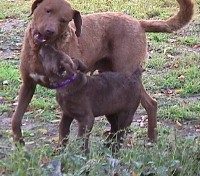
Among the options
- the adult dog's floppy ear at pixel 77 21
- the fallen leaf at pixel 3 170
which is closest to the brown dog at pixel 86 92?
the adult dog's floppy ear at pixel 77 21

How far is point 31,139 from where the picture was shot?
770 centimetres

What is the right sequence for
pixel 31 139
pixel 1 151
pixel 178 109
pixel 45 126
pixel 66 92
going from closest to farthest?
pixel 1 151 < pixel 66 92 < pixel 31 139 < pixel 45 126 < pixel 178 109

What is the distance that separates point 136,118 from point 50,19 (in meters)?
2.35

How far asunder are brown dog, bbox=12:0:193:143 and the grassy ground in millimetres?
578

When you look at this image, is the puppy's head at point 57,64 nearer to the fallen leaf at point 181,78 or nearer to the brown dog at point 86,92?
the brown dog at point 86,92

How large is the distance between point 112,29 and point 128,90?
0.97 metres

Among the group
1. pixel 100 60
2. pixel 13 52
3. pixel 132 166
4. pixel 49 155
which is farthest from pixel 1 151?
pixel 13 52

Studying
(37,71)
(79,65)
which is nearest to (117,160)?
(79,65)

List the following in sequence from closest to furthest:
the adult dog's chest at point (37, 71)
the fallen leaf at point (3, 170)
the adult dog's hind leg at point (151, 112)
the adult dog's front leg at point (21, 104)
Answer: the fallen leaf at point (3, 170) < the adult dog's chest at point (37, 71) < the adult dog's front leg at point (21, 104) < the adult dog's hind leg at point (151, 112)

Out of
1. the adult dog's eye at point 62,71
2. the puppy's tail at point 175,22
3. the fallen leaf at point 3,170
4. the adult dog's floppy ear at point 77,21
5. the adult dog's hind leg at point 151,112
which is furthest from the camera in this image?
the puppy's tail at point 175,22

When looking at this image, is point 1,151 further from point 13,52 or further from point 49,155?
point 13,52

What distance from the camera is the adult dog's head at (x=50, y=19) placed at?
6840 millimetres

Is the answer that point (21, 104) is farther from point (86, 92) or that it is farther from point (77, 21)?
point (77, 21)

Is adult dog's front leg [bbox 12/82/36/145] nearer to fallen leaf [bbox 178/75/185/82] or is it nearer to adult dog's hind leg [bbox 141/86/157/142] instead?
adult dog's hind leg [bbox 141/86/157/142]
